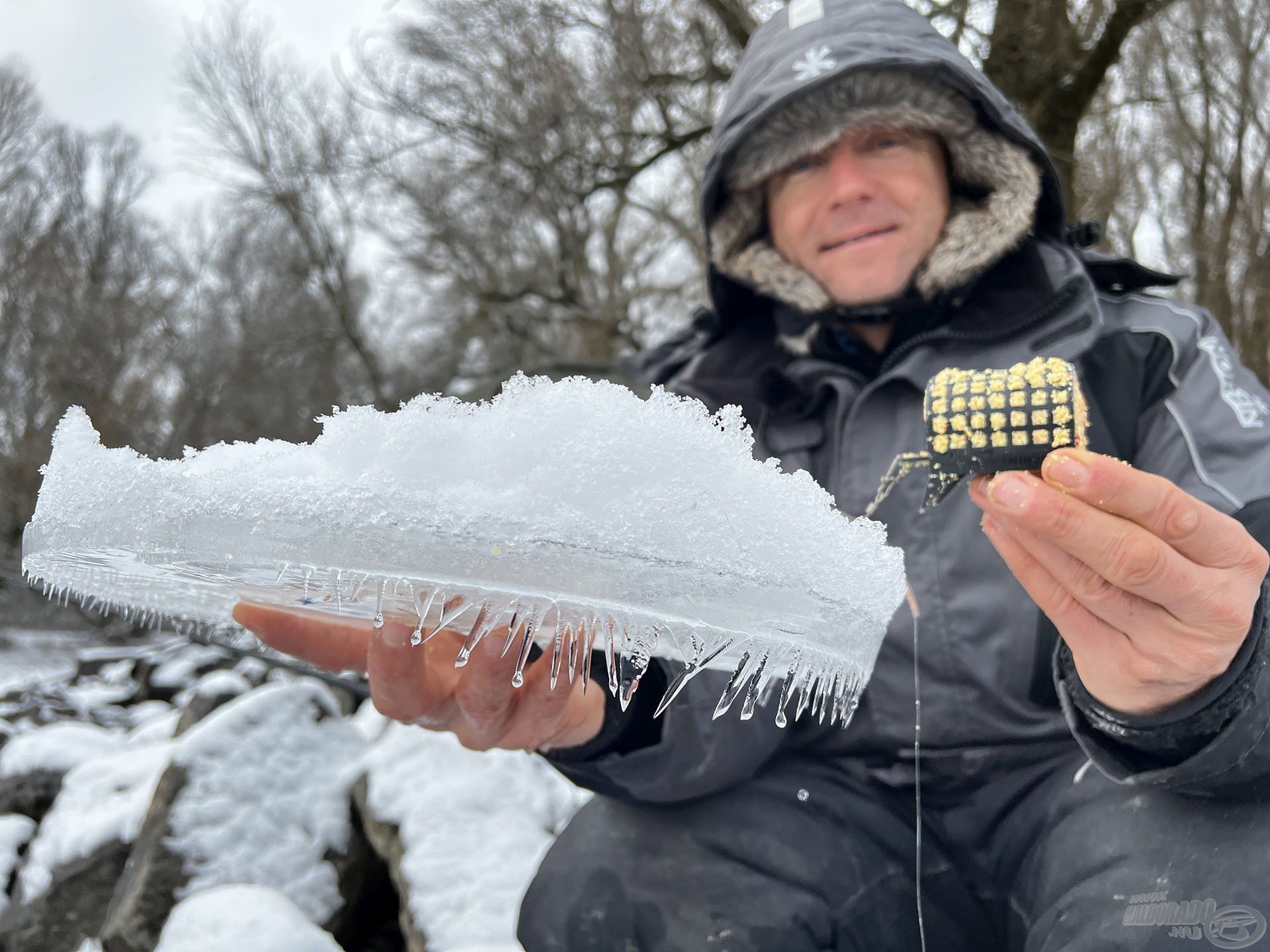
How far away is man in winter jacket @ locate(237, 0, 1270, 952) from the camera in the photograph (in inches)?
26.5

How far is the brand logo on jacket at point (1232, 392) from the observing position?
0.91 metres

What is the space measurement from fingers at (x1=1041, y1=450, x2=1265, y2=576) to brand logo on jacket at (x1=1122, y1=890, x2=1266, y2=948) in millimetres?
302

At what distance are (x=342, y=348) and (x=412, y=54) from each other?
313 cm

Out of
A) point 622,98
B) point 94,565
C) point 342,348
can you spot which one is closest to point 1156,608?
point 94,565

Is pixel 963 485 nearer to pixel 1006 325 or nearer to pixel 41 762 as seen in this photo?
pixel 1006 325

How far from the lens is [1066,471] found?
0.57 meters

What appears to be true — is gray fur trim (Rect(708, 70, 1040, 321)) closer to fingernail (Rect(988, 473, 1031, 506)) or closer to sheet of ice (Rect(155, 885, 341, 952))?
fingernail (Rect(988, 473, 1031, 506))

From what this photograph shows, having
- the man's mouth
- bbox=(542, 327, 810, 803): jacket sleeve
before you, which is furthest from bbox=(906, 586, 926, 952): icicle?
the man's mouth

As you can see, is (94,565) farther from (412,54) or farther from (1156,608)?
(412,54)

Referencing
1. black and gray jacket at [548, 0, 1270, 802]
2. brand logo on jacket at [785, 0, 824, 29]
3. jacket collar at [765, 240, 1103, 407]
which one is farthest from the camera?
brand logo on jacket at [785, 0, 824, 29]

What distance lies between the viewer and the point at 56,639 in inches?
194

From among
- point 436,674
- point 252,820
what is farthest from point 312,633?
point 252,820

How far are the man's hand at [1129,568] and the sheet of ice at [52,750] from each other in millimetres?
2261

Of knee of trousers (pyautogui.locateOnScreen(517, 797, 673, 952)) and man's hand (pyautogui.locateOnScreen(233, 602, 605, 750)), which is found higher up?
man's hand (pyautogui.locateOnScreen(233, 602, 605, 750))
